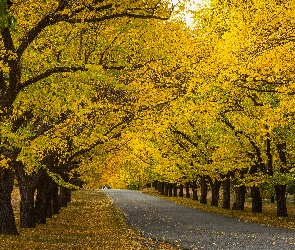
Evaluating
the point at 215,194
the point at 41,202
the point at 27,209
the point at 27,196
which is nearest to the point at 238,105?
the point at 41,202

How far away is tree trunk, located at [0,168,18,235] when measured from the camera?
815 inches

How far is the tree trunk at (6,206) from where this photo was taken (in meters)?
20.7

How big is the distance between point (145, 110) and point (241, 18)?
711cm

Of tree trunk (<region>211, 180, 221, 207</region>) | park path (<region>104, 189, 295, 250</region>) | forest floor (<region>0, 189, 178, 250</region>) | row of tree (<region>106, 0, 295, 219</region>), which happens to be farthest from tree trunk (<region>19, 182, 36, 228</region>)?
tree trunk (<region>211, 180, 221, 207</region>)

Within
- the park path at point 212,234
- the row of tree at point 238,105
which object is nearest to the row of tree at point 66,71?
the row of tree at point 238,105

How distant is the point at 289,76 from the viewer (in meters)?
20.3

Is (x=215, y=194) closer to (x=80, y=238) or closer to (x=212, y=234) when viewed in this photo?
(x=212, y=234)

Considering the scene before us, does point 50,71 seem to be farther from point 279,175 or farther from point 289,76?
point 279,175

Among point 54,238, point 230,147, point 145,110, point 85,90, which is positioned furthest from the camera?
point 230,147

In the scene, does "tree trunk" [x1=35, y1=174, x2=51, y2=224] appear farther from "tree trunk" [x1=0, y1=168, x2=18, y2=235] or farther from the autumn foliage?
Answer: "tree trunk" [x1=0, y1=168, x2=18, y2=235]

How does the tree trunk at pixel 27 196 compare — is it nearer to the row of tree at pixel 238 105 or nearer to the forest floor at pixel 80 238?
the forest floor at pixel 80 238

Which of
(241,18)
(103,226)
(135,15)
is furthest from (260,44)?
(103,226)

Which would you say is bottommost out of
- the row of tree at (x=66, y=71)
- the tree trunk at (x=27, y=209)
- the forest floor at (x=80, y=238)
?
the forest floor at (x=80, y=238)

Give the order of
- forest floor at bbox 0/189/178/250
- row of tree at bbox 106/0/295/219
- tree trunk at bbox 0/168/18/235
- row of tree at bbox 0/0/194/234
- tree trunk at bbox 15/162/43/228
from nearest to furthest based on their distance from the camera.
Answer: row of tree at bbox 0/0/194/234 → forest floor at bbox 0/189/178/250 → row of tree at bbox 106/0/295/219 → tree trunk at bbox 0/168/18/235 → tree trunk at bbox 15/162/43/228
